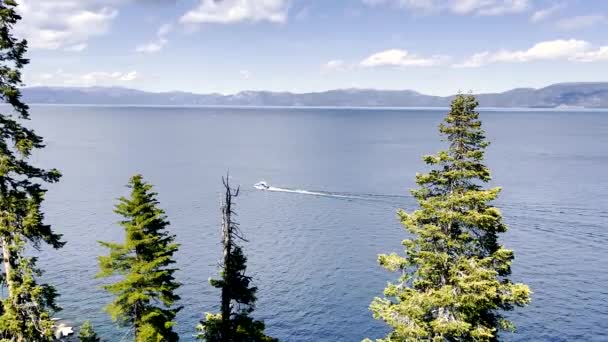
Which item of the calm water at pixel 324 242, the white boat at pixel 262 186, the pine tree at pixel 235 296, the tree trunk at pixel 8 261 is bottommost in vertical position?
the calm water at pixel 324 242

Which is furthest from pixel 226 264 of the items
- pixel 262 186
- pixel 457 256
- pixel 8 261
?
pixel 262 186

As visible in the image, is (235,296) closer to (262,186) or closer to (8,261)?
(8,261)

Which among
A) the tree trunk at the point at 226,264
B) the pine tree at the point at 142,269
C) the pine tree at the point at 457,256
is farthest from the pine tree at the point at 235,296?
the pine tree at the point at 457,256

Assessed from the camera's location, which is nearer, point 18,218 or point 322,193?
point 18,218

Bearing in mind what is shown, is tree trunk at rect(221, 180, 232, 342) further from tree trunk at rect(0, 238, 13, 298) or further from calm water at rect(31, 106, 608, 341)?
calm water at rect(31, 106, 608, 341)

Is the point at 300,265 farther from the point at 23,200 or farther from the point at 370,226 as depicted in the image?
the point at 23,200

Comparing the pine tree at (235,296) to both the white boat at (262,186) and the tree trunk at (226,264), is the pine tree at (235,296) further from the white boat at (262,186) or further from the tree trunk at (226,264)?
the white boat at (262,186)
